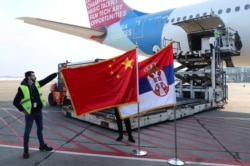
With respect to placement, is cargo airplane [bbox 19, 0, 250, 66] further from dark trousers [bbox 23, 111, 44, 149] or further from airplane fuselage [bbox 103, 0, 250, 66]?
dark trousers [bbox 23, 111, 44, 149]

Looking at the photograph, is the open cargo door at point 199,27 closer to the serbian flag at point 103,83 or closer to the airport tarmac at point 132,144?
the airport tarmac at point 132,144

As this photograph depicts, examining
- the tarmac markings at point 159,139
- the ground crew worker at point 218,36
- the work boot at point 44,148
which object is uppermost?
the ground crew worker at point 218,36

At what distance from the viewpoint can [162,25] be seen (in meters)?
16.1

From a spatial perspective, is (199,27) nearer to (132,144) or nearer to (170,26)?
(170,26)

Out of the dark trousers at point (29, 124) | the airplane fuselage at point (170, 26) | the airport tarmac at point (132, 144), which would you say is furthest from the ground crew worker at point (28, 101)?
the airplane fuselage at point (170, 26)

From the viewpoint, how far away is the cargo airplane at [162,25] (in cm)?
1269

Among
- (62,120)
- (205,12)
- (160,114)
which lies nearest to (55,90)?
(62,120)

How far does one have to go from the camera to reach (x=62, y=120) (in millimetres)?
9148

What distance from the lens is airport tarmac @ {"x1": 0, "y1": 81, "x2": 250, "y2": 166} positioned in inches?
193

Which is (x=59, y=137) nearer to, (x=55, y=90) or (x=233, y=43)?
(x=55, y=90)

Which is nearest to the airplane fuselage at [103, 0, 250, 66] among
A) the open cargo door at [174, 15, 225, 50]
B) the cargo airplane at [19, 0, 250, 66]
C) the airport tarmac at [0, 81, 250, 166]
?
the cargo airplane at [19, 0, 250, 66]

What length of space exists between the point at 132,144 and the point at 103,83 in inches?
64.7

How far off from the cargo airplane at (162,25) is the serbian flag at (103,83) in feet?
26.7

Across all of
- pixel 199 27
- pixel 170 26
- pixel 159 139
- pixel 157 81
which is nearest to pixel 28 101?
pixel 157 81
